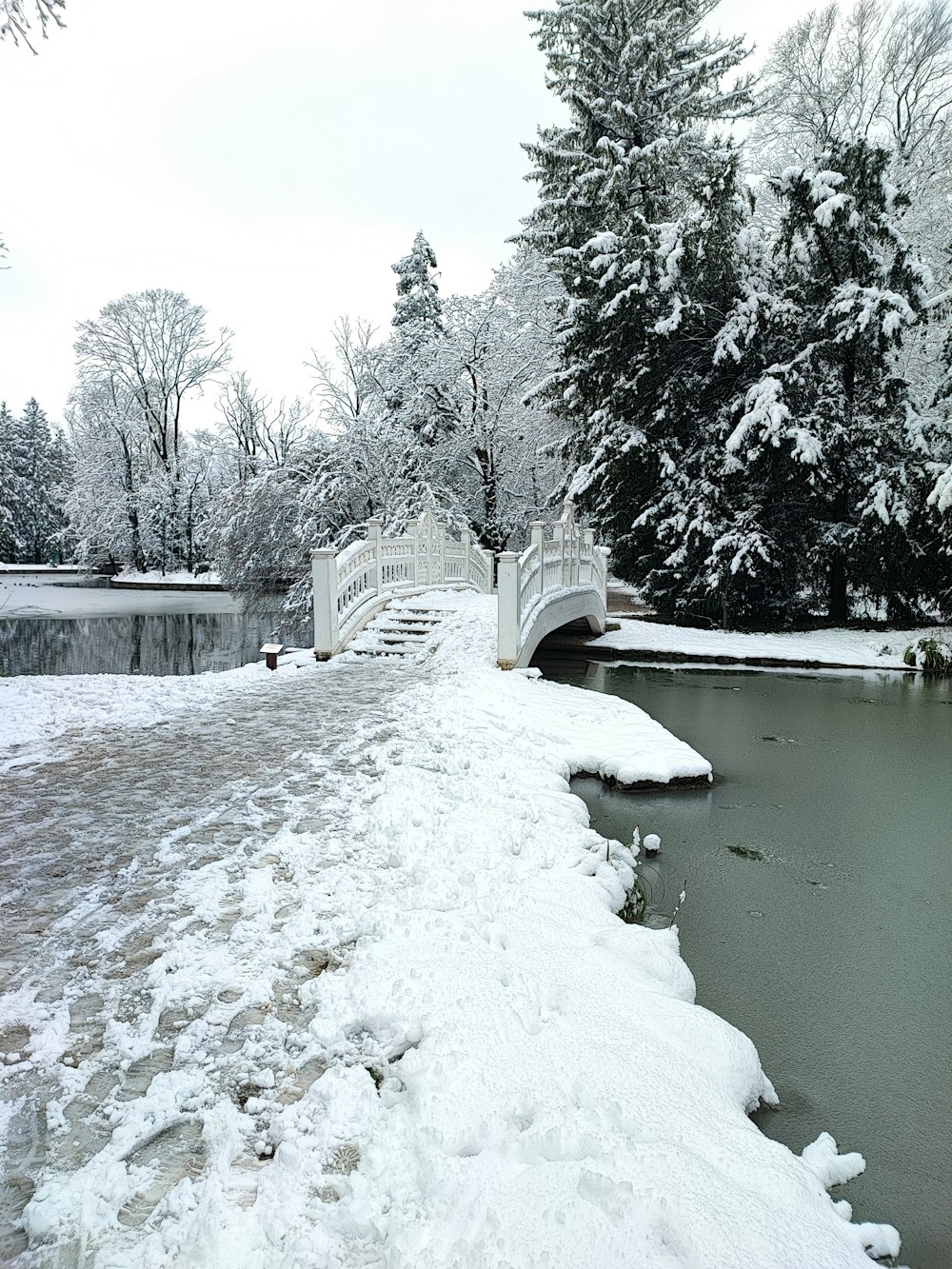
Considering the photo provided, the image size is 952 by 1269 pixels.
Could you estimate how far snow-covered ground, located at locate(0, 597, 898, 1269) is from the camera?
1.62 metres

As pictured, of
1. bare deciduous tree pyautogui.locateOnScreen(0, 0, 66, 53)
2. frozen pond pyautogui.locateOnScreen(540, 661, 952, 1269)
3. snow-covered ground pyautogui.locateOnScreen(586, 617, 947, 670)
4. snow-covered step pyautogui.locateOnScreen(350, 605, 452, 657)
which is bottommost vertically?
frozen pond pyautogui.locateOnScreen(540, 661, 952, 1269)

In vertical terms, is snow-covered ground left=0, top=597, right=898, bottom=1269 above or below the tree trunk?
below

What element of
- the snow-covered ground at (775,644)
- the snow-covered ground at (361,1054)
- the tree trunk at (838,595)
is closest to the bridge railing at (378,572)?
the snow-covered ground at (775,644)

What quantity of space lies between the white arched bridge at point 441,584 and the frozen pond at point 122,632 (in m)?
5.03

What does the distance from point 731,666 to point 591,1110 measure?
38.1ft

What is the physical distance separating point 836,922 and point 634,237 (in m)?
15.6

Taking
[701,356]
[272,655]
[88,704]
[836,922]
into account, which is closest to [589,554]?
[701,356]

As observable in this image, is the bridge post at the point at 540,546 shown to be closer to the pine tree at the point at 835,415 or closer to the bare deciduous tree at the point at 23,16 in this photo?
the pine tree at the point at 835,415

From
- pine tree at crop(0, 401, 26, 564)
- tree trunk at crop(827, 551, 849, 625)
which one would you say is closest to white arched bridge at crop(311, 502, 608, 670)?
tree trunk at crop(827, 551, 849, 625)

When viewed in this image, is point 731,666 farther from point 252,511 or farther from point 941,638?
point 252,511

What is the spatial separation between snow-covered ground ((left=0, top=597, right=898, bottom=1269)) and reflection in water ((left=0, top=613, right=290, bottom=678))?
11609 mm

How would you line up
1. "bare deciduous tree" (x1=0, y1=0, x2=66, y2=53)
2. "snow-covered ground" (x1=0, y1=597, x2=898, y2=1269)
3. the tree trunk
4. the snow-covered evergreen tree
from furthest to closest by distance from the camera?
the snow-covered evergreen tree, the tree trunk, "bare deciduous tree" (x1=0, y1=0, x2=66, y2=53), "snow-covered ground" (x1=0, y1=597, x2=898, y2=1269)

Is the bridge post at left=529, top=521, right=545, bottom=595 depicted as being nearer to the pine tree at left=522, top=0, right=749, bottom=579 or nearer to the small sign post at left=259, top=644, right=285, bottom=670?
the small sign post at left=259, top=644, right=285, bottom=670

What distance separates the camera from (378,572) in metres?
12.3
